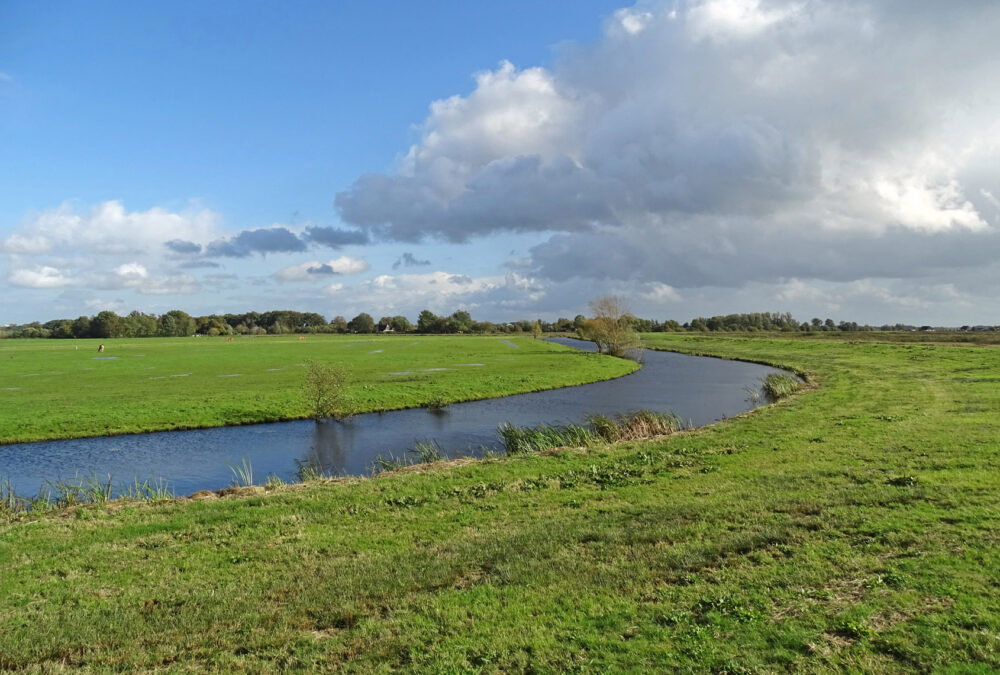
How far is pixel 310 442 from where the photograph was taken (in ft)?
97.5

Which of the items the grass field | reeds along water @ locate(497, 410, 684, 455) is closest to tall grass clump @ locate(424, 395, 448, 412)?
the grass field

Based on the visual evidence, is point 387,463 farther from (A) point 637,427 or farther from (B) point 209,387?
(B) point 209,387

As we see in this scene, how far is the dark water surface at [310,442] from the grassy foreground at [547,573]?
936 cm

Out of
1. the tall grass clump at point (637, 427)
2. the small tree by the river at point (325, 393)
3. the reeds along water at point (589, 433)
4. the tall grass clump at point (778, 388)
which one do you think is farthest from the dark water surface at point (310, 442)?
the tall grass clump at point (637, 427)

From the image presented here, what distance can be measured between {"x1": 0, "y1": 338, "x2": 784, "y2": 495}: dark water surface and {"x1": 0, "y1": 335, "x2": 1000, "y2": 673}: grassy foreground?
30.7ft

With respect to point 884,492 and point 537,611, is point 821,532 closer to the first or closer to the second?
point 884,492

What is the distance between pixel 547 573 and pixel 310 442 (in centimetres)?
2326

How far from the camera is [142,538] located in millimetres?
12266

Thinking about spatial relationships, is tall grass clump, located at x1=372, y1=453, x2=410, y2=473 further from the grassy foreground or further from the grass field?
the grass field

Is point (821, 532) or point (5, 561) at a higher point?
point (821, 532)

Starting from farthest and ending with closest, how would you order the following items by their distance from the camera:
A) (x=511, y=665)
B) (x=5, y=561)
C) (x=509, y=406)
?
(x=509, y=406)
(x=5, y=561)
(x=511, y=665)

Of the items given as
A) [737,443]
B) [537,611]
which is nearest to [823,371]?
[737,443]

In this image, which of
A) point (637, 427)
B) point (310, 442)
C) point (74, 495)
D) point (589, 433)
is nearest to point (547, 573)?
point (74, 495)

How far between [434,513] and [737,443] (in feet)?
41.8
